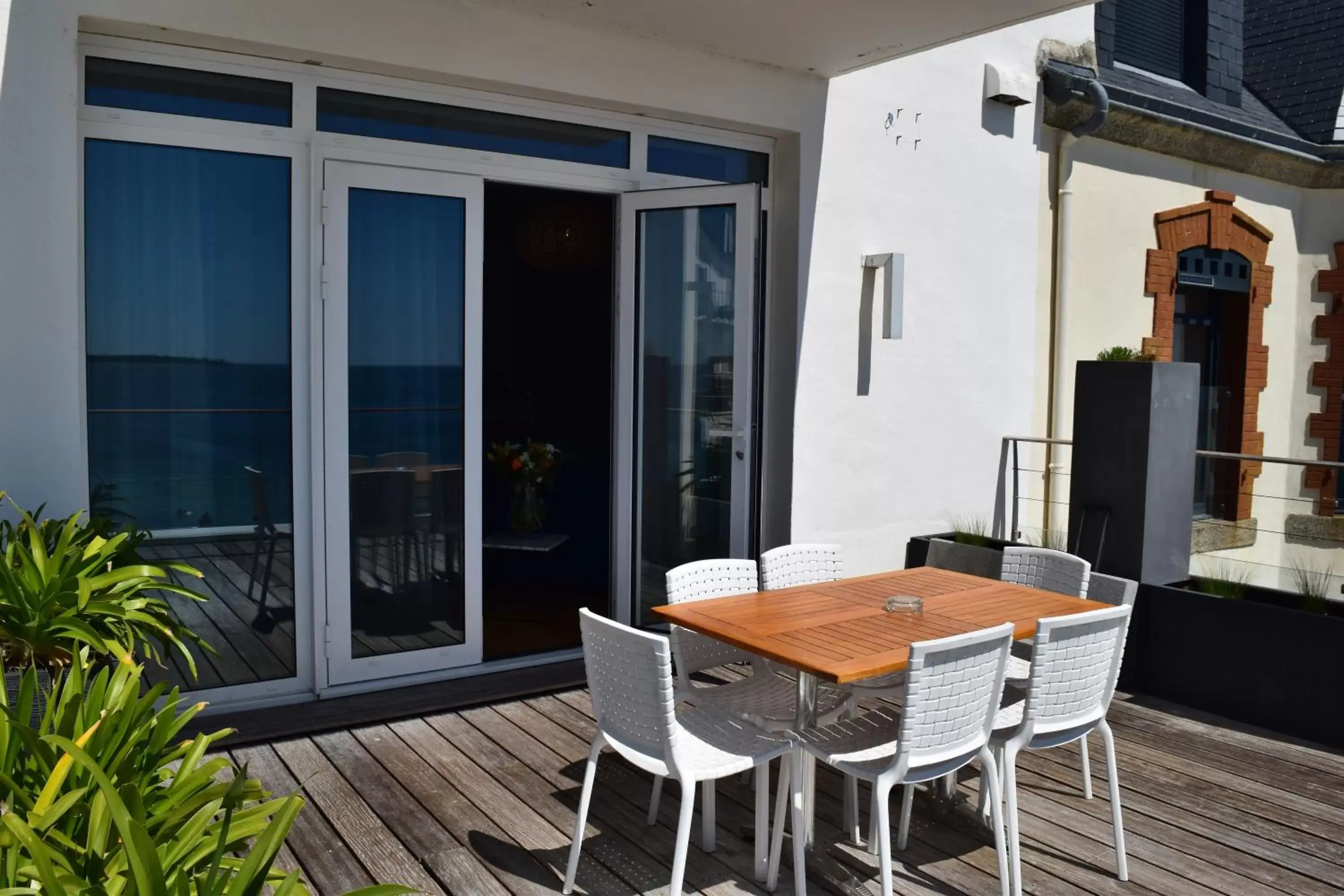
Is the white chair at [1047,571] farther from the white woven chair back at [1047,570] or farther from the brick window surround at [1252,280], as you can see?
the brick window surround at [1252,280]

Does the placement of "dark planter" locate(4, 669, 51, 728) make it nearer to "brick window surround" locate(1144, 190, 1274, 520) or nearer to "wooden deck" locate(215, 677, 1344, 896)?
"wooden deck" locate(215, 677, 1344, 896)

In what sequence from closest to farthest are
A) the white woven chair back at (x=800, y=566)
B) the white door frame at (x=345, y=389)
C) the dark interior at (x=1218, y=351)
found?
1. the white woven chair back at (x=800, y=566)
2. the white door frame at (x=345, y=389)
3. the dark interior at (x=1218, y=351)

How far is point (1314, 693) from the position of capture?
4684 millimetres

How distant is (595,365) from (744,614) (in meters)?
3.99

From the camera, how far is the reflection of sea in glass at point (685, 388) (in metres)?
5.56

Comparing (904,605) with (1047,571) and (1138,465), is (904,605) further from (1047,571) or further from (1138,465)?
(1138,465)

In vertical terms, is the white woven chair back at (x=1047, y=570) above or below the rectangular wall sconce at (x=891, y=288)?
below

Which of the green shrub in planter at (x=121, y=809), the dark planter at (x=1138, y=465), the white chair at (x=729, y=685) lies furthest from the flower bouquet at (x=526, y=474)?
the green shrub in planter at (x=121, y=809)

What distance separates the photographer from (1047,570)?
14.8 feet

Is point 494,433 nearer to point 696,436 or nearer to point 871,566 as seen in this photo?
point 696,436

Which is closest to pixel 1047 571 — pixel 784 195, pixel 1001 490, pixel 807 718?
pixel 807 718

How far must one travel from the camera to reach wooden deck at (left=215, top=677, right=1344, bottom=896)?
3.26 meters

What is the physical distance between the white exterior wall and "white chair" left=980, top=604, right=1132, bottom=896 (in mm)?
3027

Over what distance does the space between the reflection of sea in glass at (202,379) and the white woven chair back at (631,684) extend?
203 cm
